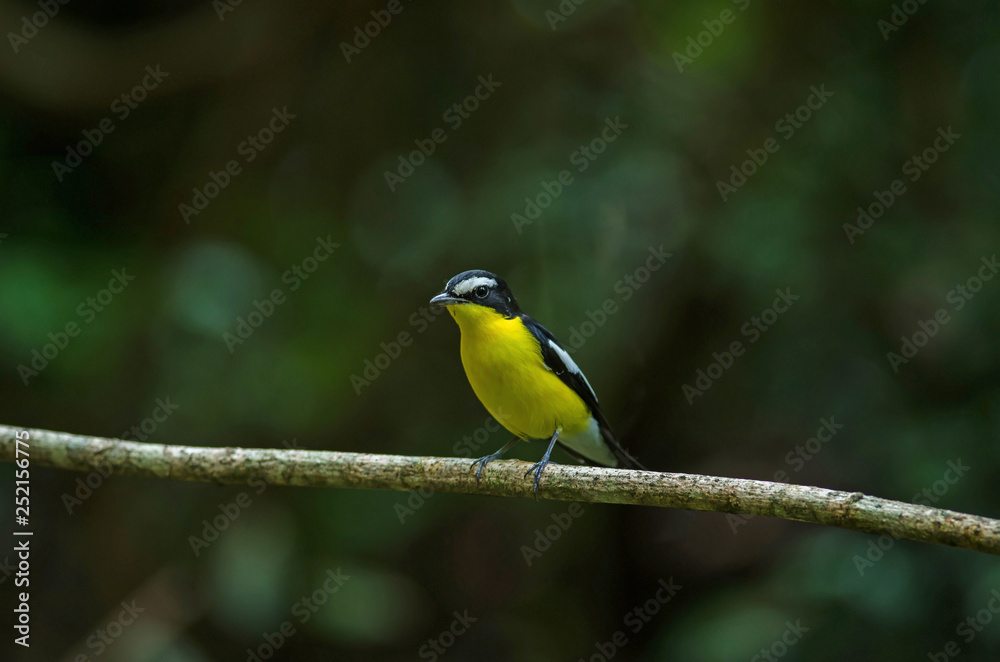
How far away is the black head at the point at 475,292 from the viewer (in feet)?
12.6

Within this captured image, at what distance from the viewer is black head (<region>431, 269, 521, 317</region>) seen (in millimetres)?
3840

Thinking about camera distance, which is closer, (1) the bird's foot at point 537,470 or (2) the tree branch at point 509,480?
(2) the tree branch at point 509,480

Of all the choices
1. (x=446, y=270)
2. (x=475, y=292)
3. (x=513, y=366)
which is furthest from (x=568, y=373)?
(x=446, y=270)

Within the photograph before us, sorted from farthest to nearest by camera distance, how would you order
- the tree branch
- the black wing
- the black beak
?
the black wing
the black beak
the tree branch

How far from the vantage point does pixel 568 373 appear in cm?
408

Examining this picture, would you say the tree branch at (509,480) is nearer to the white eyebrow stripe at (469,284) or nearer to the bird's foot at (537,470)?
the bird's foot at (537,470)

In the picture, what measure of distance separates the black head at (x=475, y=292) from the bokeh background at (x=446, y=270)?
1.43 meters

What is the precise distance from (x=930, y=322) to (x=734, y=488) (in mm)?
3461

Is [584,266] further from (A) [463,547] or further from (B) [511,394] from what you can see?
(A) [463,547]

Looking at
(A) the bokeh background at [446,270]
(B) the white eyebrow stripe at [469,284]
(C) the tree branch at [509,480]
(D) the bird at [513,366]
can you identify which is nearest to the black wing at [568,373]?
(D) the bird at [513,366]

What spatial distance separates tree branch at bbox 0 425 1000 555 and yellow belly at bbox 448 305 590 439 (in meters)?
0.38

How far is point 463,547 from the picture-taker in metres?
6.02

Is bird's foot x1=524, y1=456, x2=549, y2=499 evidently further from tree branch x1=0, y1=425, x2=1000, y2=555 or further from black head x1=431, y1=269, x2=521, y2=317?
black head x1=431, y1=269, x2=521, y2=317

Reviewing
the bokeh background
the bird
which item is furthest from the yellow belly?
the bokeh background
